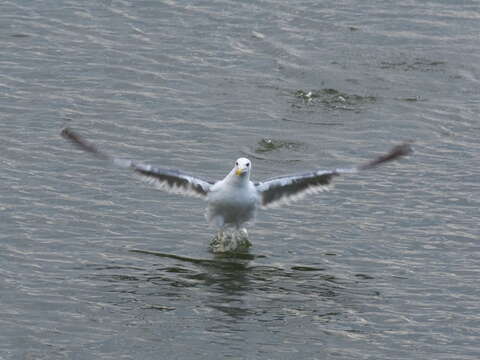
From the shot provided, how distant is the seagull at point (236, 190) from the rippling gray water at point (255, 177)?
0.37m

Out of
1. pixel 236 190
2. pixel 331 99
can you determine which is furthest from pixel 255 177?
pixel 331 99

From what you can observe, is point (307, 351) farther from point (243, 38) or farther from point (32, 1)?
point (32, 1)

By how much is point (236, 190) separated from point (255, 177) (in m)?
2.07

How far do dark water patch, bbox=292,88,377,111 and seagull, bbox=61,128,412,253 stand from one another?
16.1ft

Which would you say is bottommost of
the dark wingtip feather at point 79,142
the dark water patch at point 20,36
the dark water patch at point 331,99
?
the dark wingtip feather at point 79,142

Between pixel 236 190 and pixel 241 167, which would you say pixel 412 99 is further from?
pixel 241 167

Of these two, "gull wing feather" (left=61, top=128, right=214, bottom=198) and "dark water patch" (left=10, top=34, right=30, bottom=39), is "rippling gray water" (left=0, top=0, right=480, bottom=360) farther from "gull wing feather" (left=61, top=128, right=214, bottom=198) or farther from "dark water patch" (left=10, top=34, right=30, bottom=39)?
"gull wing feather" (left=61, top=128, right=214, bottom=198)

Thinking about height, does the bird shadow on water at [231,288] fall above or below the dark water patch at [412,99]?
below

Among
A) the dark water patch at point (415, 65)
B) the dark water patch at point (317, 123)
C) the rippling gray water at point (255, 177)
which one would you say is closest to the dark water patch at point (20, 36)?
the rippling gray water at point (255, 177)

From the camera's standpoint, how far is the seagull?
50.9ft

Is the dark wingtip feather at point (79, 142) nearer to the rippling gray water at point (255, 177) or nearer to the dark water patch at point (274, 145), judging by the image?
the rippling gray water at point (255, 177)

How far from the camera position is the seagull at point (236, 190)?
15.5 m

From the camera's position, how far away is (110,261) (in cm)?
1480

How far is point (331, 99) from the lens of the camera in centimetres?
2089
